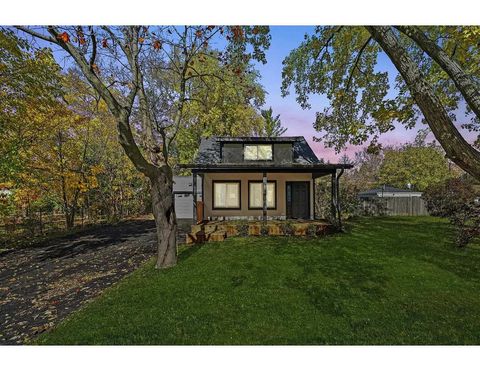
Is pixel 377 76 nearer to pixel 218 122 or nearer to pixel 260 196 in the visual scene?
pixel 260 196

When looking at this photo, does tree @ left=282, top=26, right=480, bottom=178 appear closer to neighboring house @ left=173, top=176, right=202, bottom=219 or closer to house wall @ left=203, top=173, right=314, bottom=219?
house wall @ left=203, top=173, right=314, bottom=219

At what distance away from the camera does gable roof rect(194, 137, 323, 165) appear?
42.4ft

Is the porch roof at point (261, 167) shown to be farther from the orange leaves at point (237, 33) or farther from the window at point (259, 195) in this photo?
the orange leaves at point (237, 33)

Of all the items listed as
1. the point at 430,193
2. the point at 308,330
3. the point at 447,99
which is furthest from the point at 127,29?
the point at 430,193

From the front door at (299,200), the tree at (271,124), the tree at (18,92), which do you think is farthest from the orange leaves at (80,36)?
the tree at (271,124)

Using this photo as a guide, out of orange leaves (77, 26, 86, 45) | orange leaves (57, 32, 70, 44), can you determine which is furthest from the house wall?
orange leaves (57, 32, 70, 44)

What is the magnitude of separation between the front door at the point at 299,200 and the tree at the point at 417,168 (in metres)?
21.1

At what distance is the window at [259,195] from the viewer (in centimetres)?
1347

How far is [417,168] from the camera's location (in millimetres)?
27969

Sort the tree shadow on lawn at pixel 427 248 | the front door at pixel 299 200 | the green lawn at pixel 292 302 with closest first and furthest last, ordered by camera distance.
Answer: the green lawn at pixel 292 302 < the tree shadow on lawn at pixel 427 248 < the front door at pixel 299 200

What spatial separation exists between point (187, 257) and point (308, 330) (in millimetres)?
4895

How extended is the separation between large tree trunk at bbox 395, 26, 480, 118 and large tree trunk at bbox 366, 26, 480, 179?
9.9 inches
